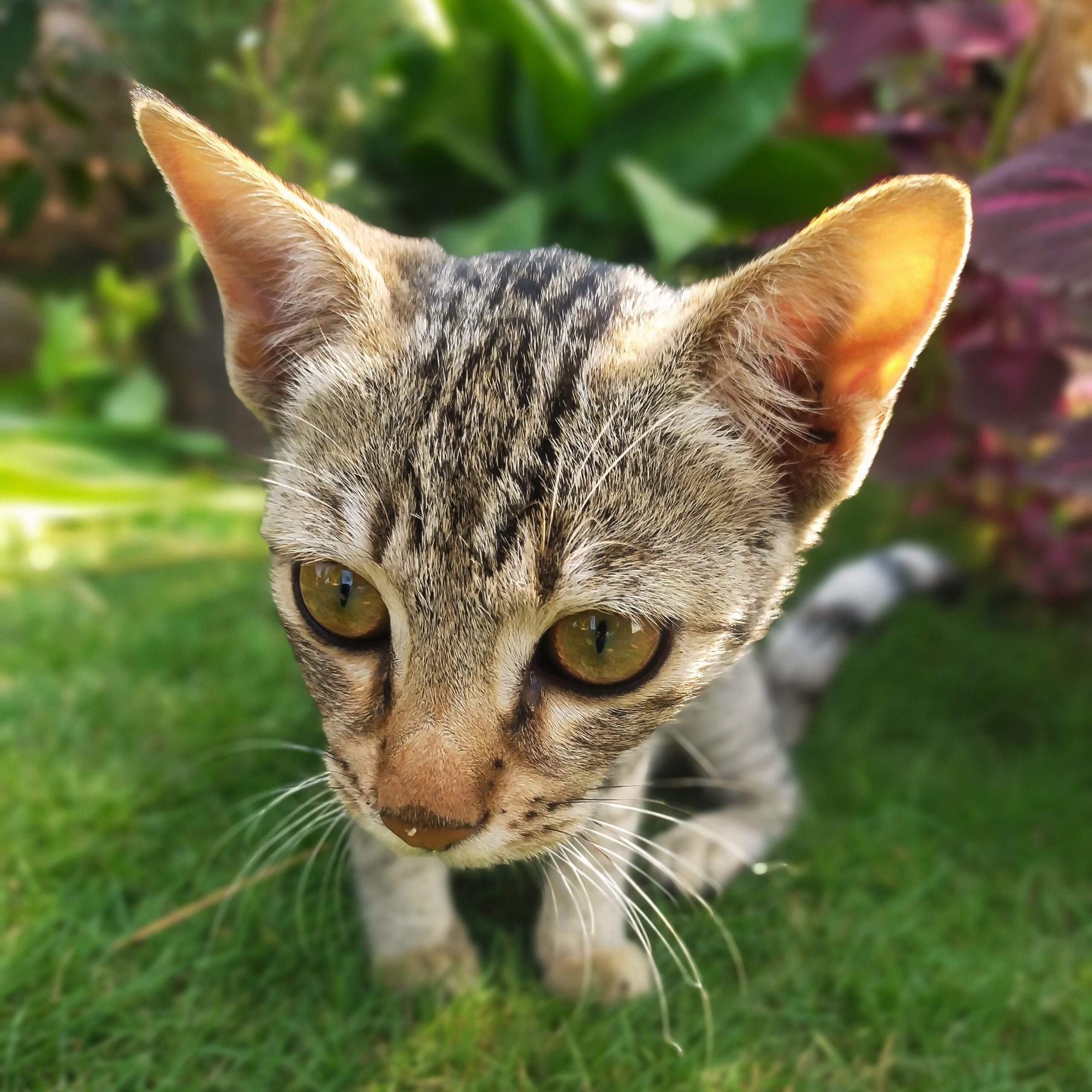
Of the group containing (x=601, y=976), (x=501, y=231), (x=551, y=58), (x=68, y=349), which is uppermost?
(x=551, y=58)

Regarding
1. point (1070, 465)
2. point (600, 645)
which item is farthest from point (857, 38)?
point (600, 645)

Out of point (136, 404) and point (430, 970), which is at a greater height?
point (136, 404)

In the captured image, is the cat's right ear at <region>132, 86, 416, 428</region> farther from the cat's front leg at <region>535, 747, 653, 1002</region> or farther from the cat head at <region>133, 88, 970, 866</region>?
the cat's front leg at <region>535, 747, 653, 1002</region>

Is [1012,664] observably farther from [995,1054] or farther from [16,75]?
[16,75]

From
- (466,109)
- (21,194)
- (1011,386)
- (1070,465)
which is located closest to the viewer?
(1070,465)

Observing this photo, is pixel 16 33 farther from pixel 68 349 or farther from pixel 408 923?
pixel 408 923

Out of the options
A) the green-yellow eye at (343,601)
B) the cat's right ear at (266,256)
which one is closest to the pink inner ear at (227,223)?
the cat's right ear at (266,256)

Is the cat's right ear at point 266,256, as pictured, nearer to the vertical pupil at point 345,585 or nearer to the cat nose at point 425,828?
the vertical pupil at point 345,585

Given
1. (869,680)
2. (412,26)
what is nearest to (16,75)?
(412,26)

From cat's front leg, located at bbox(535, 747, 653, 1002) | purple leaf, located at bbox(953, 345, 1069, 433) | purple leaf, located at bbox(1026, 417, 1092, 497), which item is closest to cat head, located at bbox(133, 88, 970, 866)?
cat's front leg, located at bbox(535, 747, 653, 1002)
